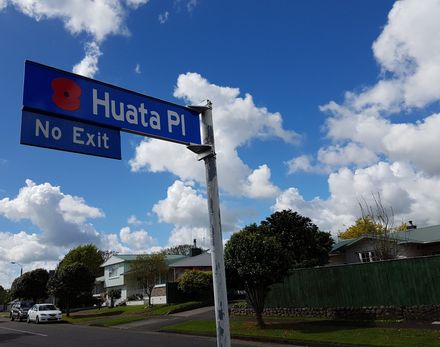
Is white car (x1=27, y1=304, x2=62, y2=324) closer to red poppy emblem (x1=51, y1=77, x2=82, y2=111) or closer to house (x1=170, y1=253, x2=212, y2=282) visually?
house (x1=170, y1=253, x2=212, y2=282)

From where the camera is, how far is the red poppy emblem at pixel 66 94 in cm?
429

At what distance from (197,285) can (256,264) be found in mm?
17236

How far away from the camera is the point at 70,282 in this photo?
4047 centimetres

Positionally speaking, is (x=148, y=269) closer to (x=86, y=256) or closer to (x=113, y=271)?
(x=113, y=271)

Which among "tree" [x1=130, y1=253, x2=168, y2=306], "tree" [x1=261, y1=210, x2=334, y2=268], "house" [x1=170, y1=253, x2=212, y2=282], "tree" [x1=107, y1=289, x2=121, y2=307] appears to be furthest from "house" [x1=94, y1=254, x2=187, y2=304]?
"tree" [x1=261, y1=210, x2=334, y2=268]

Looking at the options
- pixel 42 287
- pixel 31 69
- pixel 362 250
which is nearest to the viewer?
pixel 31 69

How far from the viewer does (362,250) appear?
1416 inches

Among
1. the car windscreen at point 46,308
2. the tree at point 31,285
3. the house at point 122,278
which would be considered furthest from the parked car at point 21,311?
the tree at point 31,285

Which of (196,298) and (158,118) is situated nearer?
(158,118)

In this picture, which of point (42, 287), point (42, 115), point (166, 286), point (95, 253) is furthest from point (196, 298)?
point (95, 253)

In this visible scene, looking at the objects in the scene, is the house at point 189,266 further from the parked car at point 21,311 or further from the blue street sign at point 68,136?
the blue street sign at point 68,136

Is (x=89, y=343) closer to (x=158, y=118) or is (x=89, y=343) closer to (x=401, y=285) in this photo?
(x=401, y=285)

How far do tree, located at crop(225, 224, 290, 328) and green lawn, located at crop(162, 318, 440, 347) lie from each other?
4.83 ft

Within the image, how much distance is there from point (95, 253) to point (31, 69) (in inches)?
2830
